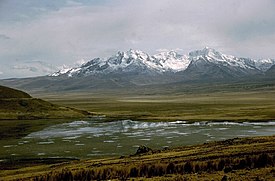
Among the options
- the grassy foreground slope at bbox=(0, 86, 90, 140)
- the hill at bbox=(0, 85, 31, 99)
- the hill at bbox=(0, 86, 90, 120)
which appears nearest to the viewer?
the grassy foreground slope at bbox=(0, 86, 90, 140)

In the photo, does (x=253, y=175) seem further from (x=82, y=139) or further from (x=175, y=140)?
(x=82, y=139)

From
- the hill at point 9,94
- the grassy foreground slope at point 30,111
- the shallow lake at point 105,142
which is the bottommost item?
the shallow lake at point 105,142

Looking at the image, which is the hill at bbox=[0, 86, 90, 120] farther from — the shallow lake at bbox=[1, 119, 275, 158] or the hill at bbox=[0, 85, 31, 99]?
the shallow lake at bbox=[1, 119, 275, 158]

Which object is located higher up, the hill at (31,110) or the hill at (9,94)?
the hill at (9,94)

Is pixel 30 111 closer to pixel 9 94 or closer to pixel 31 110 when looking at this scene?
pixel 31 110

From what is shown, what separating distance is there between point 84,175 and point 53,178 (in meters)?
2.22

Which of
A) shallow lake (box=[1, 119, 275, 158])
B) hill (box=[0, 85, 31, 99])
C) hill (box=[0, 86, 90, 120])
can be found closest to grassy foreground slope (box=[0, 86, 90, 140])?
hill (box=[0, 86, 90, 120])

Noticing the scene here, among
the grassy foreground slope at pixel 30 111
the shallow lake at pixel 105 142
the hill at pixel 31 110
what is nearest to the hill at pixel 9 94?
the grassy foreground slope at pixel 30 111

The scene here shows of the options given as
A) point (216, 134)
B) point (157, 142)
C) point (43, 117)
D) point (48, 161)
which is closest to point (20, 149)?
point (48, 161)

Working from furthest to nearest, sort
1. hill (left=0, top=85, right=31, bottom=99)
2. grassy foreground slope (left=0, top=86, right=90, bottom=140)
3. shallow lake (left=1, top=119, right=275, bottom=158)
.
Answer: hill (left=0, top=85, right=31, bottom=99), grassy foreground slope (left=0, top=86, right=90, bottom=140), shallow lake (left=1, top=119, right=275, bottom=158)

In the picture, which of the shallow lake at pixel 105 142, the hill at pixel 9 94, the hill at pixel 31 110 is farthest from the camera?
the hill at pixel 9 94

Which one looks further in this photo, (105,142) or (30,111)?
(30,111)

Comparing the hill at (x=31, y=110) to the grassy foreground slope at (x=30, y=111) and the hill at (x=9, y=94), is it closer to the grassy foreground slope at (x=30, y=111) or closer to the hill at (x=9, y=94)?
the grassy foreground slope at (x=30, y=111)

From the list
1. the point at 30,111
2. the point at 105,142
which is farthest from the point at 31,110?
the point at 105,142
